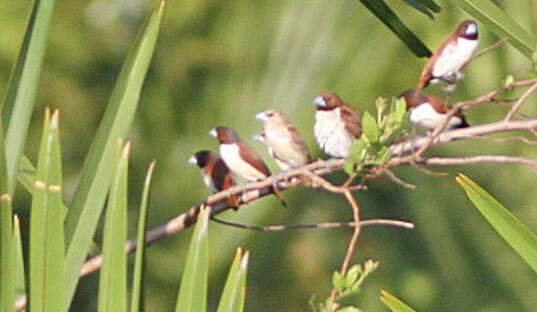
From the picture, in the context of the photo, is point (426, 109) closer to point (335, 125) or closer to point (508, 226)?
point (335, 125)

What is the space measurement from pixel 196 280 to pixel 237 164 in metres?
1.32

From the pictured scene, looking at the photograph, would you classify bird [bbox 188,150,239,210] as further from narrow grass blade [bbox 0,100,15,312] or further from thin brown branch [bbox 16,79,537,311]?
narrow grass blade [bbox 0,100,15,312]

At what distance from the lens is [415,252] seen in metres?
2.19

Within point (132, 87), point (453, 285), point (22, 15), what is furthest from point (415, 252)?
point (132, 87)

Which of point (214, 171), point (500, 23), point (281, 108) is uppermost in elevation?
point (500, 23)

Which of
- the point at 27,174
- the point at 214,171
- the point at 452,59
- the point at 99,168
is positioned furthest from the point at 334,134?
the point at 99,168

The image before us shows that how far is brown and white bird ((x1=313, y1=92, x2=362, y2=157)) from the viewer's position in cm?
192

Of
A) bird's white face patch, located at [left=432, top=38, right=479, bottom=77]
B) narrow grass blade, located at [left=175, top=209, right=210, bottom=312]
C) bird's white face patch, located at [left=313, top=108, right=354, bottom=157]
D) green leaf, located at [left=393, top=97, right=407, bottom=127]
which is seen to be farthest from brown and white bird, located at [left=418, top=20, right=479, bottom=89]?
narrow grass blade, located at [left=175, top=209, right=210, bottom=312]

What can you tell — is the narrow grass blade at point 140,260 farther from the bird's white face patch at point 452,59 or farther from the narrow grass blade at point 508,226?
the bird's white face patch at point 452,59

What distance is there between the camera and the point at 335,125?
6.29ft

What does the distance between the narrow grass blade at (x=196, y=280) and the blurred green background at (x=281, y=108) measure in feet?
4.83

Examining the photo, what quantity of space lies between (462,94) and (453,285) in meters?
0.41

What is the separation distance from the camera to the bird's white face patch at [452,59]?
1566 millimetres

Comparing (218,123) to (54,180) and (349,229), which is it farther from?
(54,180)
